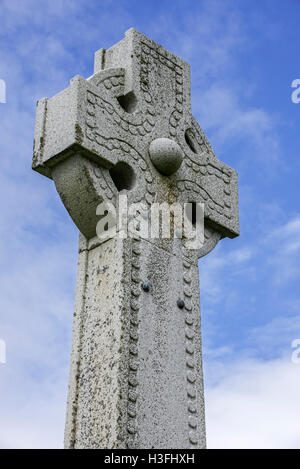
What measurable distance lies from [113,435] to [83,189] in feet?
5.67

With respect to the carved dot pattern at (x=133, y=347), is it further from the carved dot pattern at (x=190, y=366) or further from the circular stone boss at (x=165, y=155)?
the circular stone boss at (x=165, y=155)

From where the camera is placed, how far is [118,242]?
519cm

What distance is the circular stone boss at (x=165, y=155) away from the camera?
18.9 feet

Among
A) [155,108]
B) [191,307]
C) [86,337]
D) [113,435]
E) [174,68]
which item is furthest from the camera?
[174,68]

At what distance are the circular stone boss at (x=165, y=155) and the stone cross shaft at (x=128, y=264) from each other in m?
0.01

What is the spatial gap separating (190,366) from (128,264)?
881mm

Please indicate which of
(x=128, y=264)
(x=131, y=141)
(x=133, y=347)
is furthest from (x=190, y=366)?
(x=131, y=141)

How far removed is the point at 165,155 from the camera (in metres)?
5.74

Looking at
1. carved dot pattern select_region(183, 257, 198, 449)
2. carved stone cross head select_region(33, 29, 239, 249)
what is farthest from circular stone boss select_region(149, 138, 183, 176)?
carved dot pattern select_region(183, 257, 198, 449)

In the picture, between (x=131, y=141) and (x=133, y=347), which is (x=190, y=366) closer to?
(x=133, y=347)

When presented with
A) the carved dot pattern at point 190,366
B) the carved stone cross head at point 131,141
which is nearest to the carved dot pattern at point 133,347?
the carved stone cross head at point 131,141
